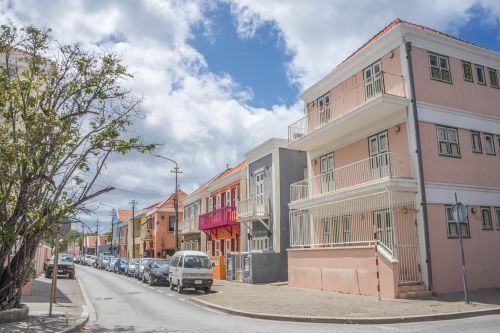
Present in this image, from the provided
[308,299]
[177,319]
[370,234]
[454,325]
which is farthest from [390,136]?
[177,319]

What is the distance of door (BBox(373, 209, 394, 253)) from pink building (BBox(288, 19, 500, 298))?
0.14 ft

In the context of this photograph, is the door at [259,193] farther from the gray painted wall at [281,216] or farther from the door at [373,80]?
the door at [373,80]

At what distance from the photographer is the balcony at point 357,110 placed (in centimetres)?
1767

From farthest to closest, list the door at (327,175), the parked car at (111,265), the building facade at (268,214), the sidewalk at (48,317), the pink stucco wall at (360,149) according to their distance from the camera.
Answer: the parked car at (111,265) < the building facade at (268,214) < the door at (327,175) < the pink stucco wall at (360,149) < the sidewalk at (48,317)

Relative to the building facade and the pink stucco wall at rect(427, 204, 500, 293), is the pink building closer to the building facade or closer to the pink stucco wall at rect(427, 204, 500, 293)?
the pink stucco wall at rect(427, 204, 500, 293)

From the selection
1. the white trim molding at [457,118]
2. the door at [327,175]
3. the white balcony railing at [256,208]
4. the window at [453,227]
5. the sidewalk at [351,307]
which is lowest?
the sidewalk at [351,307]

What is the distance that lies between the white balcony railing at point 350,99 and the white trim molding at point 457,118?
109 centimetres

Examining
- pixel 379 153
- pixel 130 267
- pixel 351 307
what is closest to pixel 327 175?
pixel 379 153

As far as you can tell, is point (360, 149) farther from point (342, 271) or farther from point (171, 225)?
point (171, 225)

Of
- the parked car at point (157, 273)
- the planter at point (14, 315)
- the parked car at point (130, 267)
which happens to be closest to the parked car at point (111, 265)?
the parked car at point (130, 267)

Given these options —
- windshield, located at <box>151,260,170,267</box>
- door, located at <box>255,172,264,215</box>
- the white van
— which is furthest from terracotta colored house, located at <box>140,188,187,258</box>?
the white van

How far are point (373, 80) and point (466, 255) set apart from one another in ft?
25.2

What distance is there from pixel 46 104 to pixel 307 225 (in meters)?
14.6

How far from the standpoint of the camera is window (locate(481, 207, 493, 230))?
711 inches
